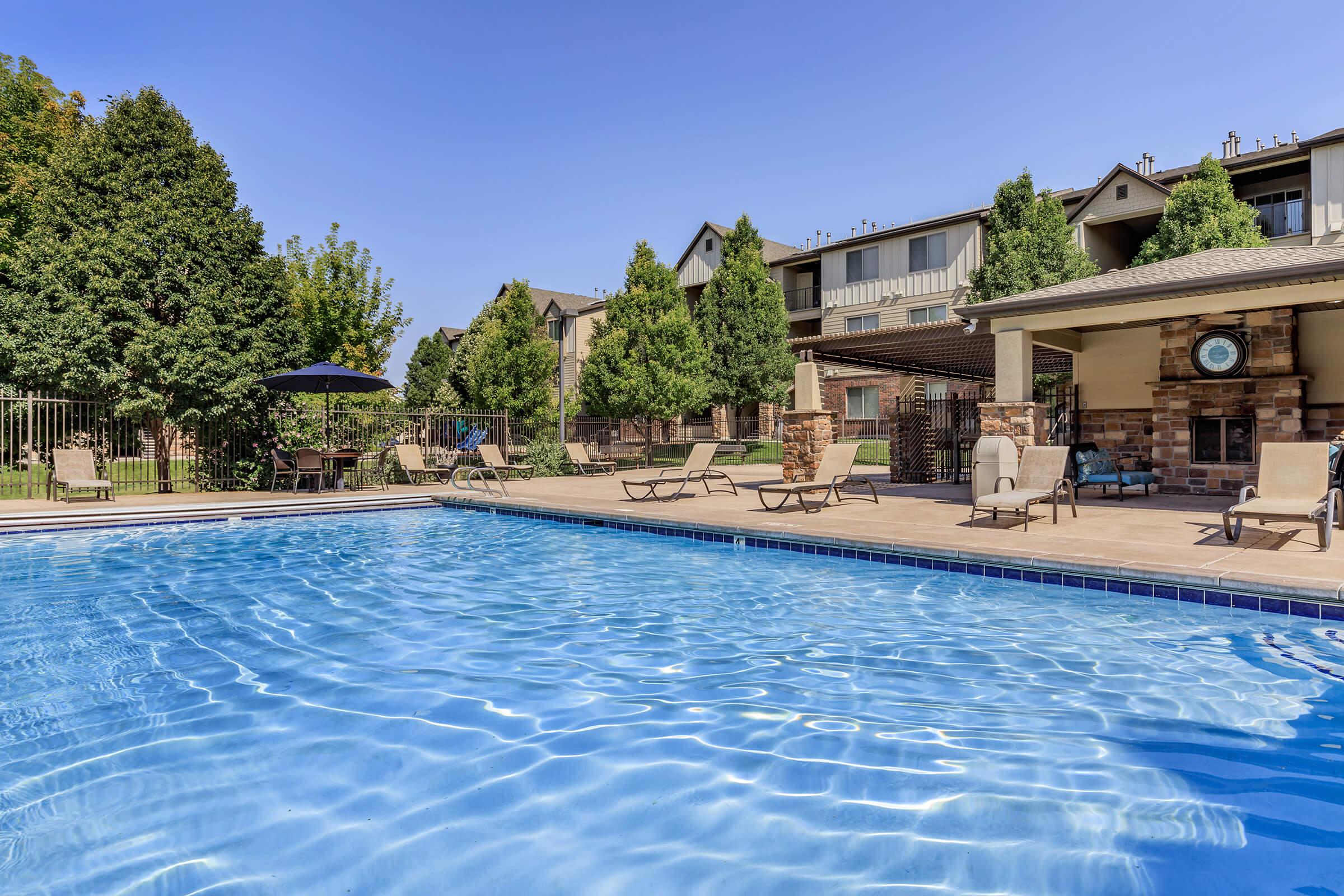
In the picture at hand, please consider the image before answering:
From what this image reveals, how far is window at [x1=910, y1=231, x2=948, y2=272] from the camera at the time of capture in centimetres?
2744

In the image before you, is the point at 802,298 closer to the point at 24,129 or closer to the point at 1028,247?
the point at 1028,247

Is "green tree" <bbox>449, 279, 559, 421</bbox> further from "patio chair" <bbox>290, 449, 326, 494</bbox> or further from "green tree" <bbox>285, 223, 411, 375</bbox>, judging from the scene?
"patio chair" <bbox>290, 449, 326, 494</bbox>

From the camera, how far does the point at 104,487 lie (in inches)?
471

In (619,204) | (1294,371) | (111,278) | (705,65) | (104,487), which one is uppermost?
(705,65)

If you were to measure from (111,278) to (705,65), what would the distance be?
11675 mm

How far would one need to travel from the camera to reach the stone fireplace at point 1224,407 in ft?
35.8

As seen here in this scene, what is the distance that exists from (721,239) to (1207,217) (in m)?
19.5

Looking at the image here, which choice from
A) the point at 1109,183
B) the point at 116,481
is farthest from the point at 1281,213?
the point at 116,481

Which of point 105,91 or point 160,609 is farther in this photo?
point 105,91

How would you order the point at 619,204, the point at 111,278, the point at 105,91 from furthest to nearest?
the point at 619,204 < the point at 105,91 < the point at 111,278

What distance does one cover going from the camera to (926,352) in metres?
Result: 14.3

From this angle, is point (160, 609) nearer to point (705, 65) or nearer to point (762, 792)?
point (762, 792)

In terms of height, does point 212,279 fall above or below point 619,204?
below

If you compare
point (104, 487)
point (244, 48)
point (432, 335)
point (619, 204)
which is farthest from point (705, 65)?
point (432, 335)
